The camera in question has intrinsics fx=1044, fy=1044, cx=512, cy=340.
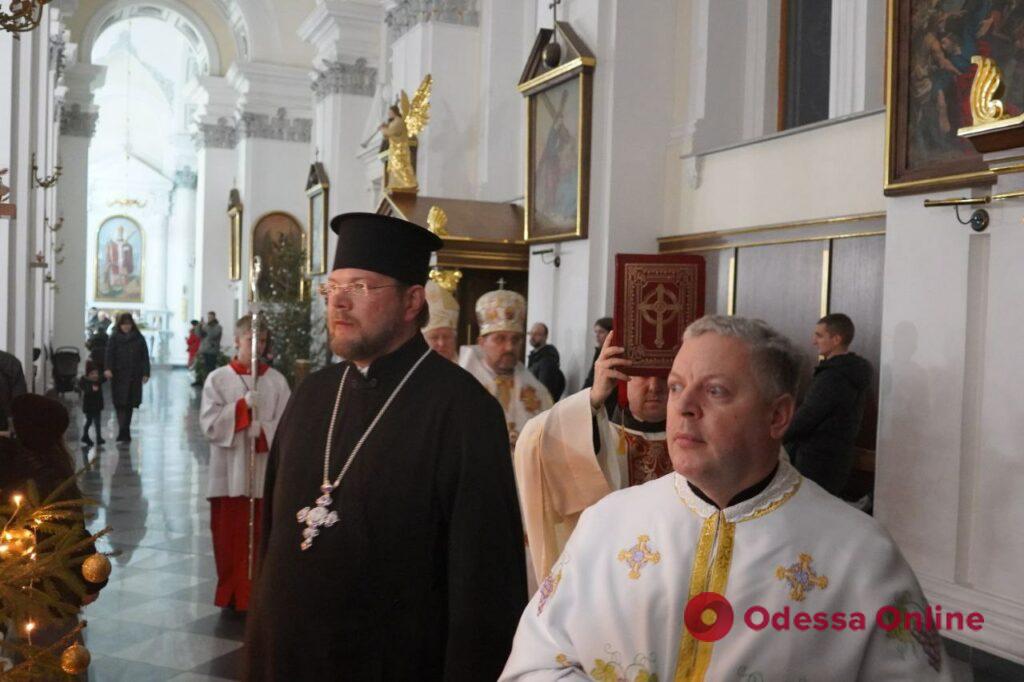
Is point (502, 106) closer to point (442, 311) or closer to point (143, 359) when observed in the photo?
point (143, 359)

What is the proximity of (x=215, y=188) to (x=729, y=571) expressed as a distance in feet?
89.4

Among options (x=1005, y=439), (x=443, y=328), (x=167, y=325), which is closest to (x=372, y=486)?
(x=443, y=328)

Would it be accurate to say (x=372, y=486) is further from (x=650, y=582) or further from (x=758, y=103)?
(x=758, y=103)

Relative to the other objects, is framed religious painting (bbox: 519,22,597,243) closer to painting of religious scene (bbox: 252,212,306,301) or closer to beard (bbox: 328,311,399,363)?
beard (bbox: 328,311,399,363)

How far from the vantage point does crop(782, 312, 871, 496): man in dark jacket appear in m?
6.24

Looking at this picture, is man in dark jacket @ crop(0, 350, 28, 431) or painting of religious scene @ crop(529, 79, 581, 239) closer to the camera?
man in dark jacket @ crop(0, 350, 28, 431)

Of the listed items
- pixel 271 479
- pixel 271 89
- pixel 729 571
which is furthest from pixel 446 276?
pixel 271 89

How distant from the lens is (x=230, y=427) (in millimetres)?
6535

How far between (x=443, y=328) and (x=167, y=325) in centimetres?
3355

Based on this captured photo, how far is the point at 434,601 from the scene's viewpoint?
8.96 feet

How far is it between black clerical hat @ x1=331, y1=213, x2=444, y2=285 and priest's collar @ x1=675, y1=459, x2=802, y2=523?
117 cm

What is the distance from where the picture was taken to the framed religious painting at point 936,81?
5.69 meters

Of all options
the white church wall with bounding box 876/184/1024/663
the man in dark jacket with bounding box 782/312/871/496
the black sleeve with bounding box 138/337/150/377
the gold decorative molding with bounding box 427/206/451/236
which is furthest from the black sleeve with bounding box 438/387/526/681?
the black sleeve with bounding box 138/337/150/377

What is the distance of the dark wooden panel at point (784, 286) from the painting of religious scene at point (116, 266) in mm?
32175
